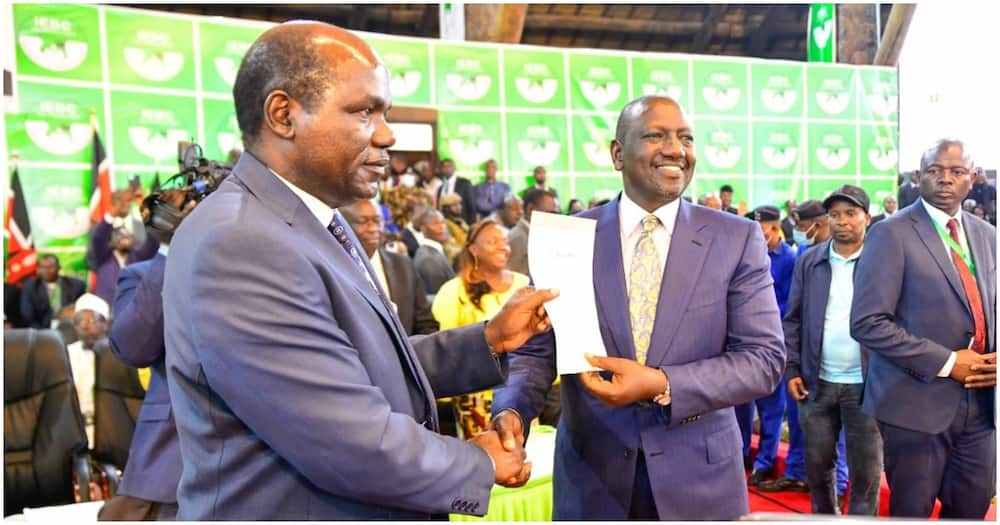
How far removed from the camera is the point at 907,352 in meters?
2.87

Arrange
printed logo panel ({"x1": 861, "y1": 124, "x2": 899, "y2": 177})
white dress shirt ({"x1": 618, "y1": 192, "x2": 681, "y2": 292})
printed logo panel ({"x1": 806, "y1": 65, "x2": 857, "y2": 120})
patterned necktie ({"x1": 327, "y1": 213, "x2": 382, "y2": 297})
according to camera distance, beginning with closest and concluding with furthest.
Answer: patterned necktie ({"x1": 327, "y1": 213, "x2": 382, "y2": 297}), white dress shirt ({"x1": 618, "y1": 192, "x2": 681, "y2": 292}), printed logo panel ({"x1": 806, "y1": 65, "x2": 857, "y2": 120}), printed logo panel ({"x1": 861, "y1": 124, "x2": 899, "y2": 177})

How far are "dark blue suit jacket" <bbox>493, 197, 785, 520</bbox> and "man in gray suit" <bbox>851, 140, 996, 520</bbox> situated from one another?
48.8 inches

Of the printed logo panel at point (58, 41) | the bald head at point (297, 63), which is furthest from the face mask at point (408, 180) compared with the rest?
the bald head at point (297, 63)

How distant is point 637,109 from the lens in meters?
2.07

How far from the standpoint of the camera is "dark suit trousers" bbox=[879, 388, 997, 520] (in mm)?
2895

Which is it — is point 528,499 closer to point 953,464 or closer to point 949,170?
point 953,464

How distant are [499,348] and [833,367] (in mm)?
3025

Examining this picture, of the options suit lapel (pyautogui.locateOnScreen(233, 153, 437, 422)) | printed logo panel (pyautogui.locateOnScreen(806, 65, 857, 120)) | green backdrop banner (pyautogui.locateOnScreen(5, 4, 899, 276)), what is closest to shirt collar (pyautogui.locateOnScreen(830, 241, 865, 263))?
suit lapel (pyautogui.locateOnScreen(233, 153, 437, 422))

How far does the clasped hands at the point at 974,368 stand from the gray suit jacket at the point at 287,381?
2.27 m

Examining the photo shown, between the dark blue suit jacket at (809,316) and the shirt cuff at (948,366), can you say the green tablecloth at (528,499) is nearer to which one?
the shirt cuff at (948,366)

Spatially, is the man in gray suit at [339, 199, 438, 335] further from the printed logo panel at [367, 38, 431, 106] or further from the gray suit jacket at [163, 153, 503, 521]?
the printed logo panel at [367, 38, 431, 106]

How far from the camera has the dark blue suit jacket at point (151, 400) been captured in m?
2.20

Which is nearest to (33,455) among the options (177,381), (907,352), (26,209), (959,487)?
(177,381)

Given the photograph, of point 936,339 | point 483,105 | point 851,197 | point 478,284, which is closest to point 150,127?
point 483,105
